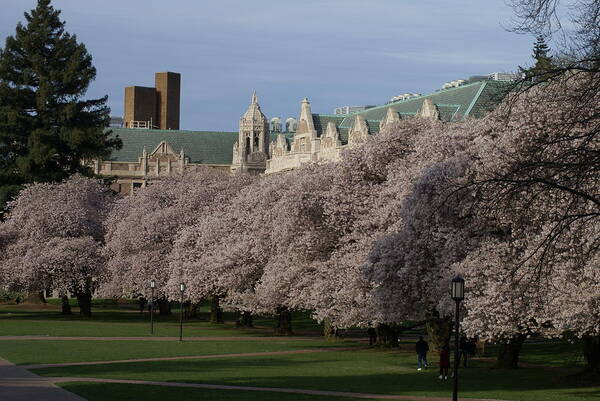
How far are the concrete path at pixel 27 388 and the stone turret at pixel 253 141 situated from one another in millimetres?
129380

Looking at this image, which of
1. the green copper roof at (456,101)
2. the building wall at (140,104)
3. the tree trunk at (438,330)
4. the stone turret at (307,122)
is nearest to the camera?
the tree trunk at (438,330)

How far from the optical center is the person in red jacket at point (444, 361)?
35.9 meters

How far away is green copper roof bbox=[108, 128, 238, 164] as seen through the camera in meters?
169

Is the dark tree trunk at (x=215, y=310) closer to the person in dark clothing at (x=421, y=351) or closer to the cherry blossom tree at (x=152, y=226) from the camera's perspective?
the cherry blossom tree at (x=152, y=226)

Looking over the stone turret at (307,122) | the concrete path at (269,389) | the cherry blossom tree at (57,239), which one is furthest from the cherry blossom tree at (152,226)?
the stone turret at (307,122)

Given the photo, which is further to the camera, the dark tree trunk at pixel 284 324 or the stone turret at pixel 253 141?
the stone turret at pixel 253 141

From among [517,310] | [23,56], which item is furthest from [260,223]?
[23,56]

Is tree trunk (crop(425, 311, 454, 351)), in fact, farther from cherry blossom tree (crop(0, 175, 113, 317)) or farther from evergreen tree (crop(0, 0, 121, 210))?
evergreen tree (crop(0, 0, 121, 210))

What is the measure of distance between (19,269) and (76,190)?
812 cm

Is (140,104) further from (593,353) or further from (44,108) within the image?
(593,353)

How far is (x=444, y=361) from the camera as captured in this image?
3619cm

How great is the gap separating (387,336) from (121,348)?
1243 cm

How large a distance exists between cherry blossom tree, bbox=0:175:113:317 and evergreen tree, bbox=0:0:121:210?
568 cm

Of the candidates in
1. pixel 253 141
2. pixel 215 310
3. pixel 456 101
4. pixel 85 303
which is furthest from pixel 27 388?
pixel 253 141
